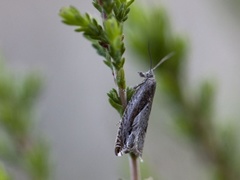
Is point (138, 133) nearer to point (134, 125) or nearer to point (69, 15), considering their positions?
point (134, 125)

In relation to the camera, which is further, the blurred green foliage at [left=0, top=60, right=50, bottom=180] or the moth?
the blurred green foliage at [left=0, top=60, right=50, bottom=180]

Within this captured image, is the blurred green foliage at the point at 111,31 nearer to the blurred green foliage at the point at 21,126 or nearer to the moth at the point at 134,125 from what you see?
the moth at the point at 134,125

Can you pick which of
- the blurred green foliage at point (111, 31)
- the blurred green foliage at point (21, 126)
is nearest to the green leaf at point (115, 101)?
the blurred green foliage at point (111, 31)

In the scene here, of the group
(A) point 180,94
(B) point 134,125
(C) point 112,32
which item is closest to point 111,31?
(C) point 112,32

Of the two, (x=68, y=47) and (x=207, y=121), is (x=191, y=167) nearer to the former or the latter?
(x=207, y=121)

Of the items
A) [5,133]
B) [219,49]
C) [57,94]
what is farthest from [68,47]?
[5,133]

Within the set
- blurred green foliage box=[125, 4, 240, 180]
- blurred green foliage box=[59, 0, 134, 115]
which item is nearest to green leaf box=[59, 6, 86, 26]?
blurred green foliage box=[59, 0, 134, 115]

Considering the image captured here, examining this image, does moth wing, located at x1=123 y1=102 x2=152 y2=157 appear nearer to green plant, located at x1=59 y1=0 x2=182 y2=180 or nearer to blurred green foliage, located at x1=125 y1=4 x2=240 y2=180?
green plant, located at x1=59 y1=0 x2=182 y2=180
